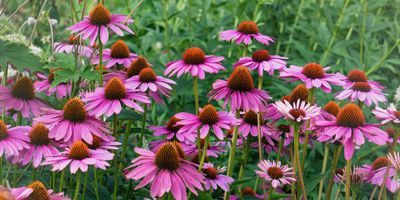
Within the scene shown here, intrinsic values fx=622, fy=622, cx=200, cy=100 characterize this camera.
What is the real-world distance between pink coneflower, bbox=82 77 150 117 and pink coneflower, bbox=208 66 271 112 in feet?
0.59

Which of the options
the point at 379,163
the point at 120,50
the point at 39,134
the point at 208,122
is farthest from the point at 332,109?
the point at 39,134

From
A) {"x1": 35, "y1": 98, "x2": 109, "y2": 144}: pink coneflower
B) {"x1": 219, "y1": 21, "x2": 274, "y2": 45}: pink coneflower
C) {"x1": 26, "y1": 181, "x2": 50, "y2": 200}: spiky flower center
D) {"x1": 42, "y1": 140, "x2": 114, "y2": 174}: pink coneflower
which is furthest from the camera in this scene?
{"x1": 219, "y1": 21, "x2": 274, "y2": 45}: pink coneflower

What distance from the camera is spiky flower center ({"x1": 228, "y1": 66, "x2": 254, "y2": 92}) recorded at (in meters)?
1.47

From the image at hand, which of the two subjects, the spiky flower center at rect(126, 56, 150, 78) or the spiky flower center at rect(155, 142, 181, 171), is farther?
the spiky flower center at rect(126, 56, 150, 78)

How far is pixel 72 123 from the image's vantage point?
138 centimetres

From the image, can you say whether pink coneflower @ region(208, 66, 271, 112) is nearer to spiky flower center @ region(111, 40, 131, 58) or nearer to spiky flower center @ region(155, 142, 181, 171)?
spiky flower center @ region(155, 142, 181, 171)

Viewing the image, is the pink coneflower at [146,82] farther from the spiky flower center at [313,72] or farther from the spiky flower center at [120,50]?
the spiky flower center at [313,72]

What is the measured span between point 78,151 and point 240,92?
1.39ft

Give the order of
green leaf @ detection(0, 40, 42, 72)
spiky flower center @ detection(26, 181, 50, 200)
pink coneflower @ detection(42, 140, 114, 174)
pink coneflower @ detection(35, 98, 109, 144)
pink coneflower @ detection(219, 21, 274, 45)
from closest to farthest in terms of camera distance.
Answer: spiky flower center @ detection(26, 181, 50, 200) → pink coneflower @ detection(42, 140, 114, 174) → pink coneflower @ detection(35, 98, 109, 144) → green leaf @ detection(0, 40, 42, 72) → pink coneflower @ detection(219, 21, 274, 45)

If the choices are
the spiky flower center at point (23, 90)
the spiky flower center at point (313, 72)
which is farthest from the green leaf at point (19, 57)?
the spiky flower center at point (313, 72)

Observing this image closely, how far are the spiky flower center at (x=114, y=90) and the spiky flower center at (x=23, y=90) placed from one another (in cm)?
24

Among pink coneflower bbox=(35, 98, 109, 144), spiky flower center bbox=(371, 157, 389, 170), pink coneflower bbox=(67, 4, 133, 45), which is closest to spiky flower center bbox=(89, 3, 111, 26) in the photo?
pink coneflower bbox=(67, 4, 133, 45)

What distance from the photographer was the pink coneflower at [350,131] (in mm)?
1288

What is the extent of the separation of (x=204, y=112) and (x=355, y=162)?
3.99 feet
